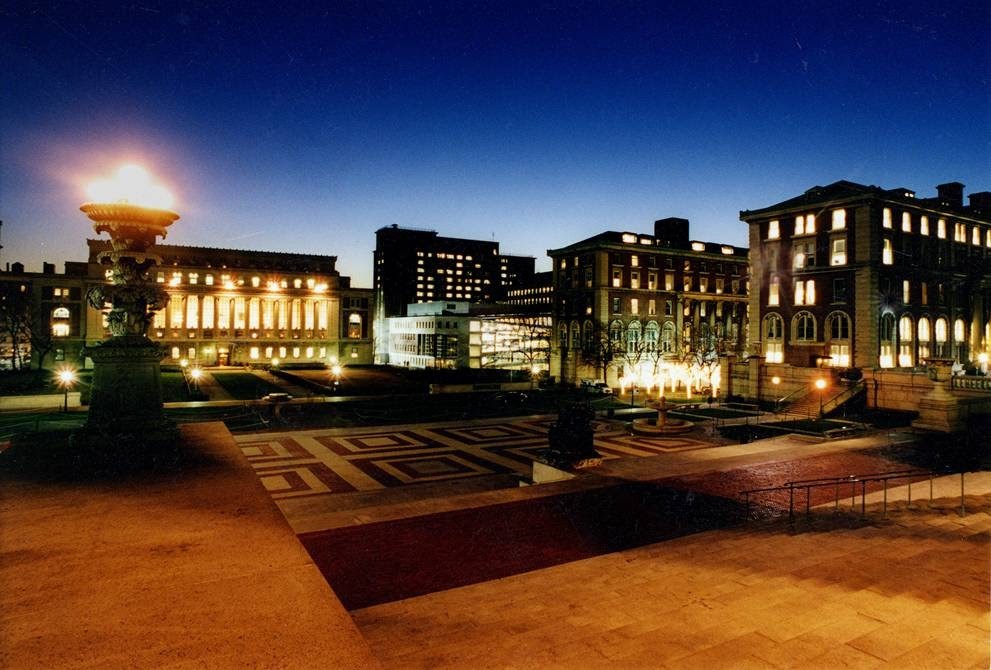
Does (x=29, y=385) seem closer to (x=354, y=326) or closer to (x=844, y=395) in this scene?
(x=844, y=395)

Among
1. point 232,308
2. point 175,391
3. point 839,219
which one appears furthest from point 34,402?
point 232,308

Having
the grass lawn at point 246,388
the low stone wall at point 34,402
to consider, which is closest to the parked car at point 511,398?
the grass lawn at point 246,388

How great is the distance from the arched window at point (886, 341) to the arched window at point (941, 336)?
6.47 meters

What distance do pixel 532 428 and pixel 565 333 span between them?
152 feet

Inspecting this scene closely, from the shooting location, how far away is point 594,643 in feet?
20.2

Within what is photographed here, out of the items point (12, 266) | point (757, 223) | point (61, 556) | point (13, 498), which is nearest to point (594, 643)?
point (61, 556)

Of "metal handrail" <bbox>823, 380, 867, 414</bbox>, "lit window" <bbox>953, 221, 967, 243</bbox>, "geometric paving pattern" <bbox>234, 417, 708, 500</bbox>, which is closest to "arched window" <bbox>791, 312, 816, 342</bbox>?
"metal handrail" <bbox>823, 380, 867, 414</bbox>

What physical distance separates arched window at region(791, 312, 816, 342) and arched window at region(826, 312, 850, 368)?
1.23 m

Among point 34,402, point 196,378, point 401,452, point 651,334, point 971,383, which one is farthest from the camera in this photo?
point 651,334

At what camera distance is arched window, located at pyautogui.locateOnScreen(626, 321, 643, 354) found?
7412 centimetres

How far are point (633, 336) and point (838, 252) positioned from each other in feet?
103

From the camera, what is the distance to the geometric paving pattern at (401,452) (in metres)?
20.3

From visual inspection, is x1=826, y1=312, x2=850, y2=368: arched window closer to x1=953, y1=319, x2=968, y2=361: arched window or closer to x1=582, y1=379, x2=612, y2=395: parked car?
x1=953, y1=319, x2=968, y2=361: arched window

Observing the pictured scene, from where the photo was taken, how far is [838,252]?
149ft
